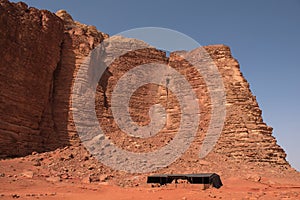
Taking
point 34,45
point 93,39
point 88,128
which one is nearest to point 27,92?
point 34,45

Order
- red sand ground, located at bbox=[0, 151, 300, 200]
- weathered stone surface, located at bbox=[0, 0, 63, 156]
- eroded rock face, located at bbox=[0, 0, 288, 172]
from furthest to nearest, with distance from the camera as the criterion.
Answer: eroded rock face, located at bbox=[0, 0, 288, 172], weathered stone surface, located at bbox=[0, 0, 63, 156], red sand ground, located at bbox=[0, 151, 300, 200]

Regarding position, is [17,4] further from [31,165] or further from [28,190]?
[28,190]

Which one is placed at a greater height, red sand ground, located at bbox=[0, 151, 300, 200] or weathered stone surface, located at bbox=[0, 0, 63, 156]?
weathered stone surface, located at bbox=[0, 0, 63, 156]

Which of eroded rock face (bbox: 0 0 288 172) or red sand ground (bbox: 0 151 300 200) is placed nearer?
red sand ground (bbox: 0 151 300 200)

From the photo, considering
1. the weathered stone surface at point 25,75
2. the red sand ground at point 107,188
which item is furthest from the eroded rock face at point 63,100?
the red sand ground at point 107,188

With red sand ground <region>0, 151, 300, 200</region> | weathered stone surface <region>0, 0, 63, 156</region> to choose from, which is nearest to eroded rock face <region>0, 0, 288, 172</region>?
weathered stone surface <region>0, 0, 63, 156</region>

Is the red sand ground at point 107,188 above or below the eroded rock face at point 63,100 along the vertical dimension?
below

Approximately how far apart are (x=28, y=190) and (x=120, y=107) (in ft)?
50.9

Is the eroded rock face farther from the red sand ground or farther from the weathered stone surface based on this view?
the red sand ground

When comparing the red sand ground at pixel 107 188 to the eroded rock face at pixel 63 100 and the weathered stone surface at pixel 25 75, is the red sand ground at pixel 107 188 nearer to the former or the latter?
the weathered stone surface at pixel 25 75

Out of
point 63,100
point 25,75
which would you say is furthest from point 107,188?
point 63,100

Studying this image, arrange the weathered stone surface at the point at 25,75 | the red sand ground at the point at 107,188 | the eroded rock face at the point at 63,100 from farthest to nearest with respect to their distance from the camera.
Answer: the eroded rock face at the point at 63,100 → the weathered stone surface at the point at 25,75 → the red sand ground at the point at 107,188

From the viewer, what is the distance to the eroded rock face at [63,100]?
19750mm

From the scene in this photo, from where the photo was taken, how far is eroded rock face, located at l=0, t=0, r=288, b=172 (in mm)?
19750
